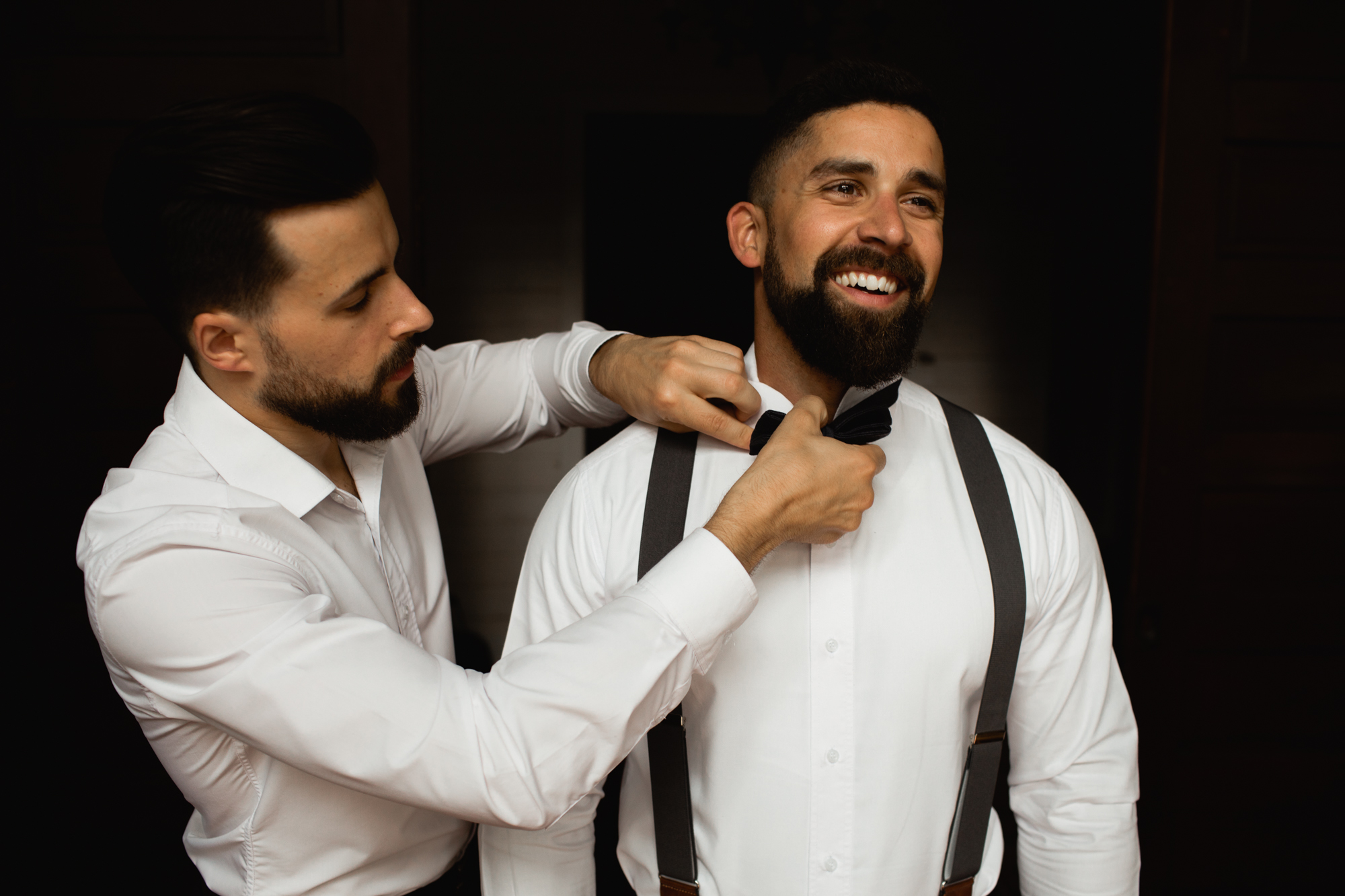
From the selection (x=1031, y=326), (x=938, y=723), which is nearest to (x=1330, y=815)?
(x=938, y=723)

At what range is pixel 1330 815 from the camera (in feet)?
7.38

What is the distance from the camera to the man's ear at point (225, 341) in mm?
1047

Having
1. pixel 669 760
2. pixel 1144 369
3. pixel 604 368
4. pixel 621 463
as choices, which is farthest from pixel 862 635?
pixel 1144 369

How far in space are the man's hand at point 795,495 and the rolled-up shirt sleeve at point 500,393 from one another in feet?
1.49

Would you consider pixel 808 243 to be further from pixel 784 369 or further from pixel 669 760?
pixel 669 760

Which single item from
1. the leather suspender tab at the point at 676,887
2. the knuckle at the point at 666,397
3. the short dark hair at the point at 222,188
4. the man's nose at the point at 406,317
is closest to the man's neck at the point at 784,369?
the knuckle at the point at 666,397

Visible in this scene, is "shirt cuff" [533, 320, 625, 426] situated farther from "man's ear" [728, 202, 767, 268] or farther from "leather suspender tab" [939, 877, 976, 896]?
"leather suspender tab" [939, 877, 976, 896]

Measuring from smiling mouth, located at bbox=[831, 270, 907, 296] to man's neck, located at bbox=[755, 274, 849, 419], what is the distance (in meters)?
0.12

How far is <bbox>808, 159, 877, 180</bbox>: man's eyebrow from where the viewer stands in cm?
115

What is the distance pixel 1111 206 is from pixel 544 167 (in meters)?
2.48

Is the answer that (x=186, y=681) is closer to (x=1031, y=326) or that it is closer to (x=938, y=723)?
(x=938, y=723)

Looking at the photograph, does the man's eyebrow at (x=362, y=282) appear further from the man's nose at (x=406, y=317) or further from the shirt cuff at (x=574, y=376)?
the shirt cuff at (x=574, y=376)

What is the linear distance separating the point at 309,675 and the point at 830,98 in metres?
0.98

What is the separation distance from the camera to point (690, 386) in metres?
1.12
